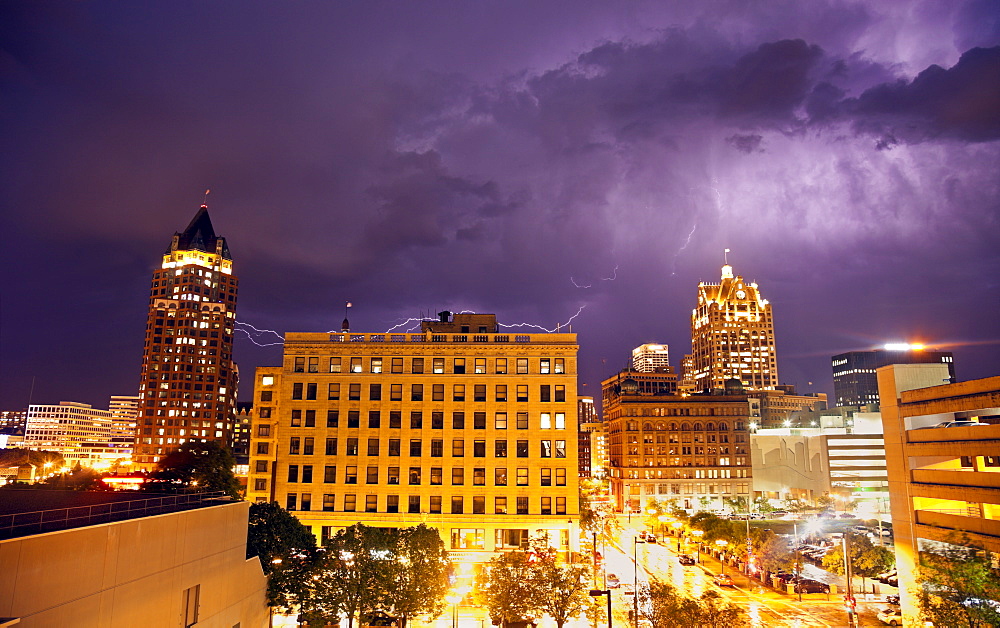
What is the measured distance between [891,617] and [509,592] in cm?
3793

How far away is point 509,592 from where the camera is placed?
49.2 m

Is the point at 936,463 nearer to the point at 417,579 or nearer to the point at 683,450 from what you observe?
the point at 417,579

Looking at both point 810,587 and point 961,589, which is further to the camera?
point 810,587

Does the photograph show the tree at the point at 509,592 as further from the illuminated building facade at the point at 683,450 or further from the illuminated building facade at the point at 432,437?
the illuminated building facade at the point at 683,450

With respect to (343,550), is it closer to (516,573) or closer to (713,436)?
(516,573)

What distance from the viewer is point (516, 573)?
51.0 meters

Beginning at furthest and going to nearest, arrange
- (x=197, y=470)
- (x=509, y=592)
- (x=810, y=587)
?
(x=197, y=470)
(x=810, y=587)
(x=509, y=592)

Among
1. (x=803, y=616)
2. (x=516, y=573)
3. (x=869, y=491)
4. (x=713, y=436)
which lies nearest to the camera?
(x=516, y=573)

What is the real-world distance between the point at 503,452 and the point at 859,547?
42272 millimetres

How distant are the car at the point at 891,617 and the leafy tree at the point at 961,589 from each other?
35.4ft

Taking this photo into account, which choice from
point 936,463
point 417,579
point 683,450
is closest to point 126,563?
point 417,579

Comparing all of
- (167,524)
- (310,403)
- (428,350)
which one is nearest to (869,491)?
(428,350)

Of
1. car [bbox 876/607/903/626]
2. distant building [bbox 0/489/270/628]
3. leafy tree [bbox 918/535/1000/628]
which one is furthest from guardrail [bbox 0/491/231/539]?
car [bbox 876/607/903/626]

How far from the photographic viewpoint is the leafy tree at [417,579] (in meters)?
50.2
